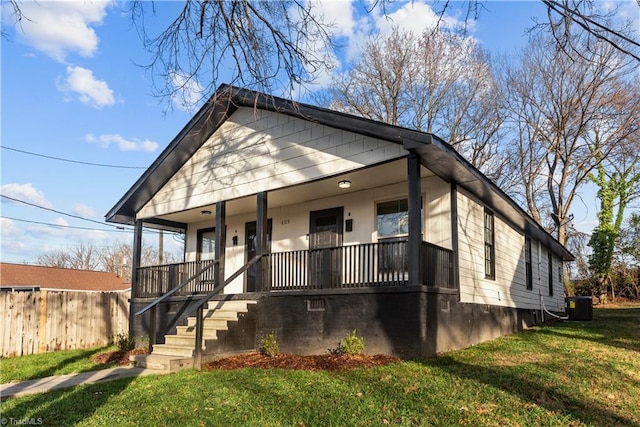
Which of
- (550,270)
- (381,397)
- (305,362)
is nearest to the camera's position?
(381,397)

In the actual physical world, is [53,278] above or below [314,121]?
below

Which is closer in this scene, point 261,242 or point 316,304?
point 316,304

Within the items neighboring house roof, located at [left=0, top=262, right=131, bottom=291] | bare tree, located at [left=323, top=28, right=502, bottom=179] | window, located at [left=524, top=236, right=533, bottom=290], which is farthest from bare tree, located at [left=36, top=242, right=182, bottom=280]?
window, located at [left=524, top=236, right=533, bottom=290]

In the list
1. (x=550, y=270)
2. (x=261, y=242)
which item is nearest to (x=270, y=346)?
(x=261, y=242)

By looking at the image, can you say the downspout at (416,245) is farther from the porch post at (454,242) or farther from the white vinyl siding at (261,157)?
the porch post at (454,242)

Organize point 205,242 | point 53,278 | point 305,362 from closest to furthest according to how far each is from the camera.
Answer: point 305,362 < point 205,242 < point 53,278

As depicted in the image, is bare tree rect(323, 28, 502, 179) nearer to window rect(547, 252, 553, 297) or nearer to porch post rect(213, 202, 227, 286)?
window rect(547, 252, 553, 297)

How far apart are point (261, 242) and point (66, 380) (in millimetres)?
4465

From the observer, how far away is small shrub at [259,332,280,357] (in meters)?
9.40

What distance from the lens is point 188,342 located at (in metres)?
9.00

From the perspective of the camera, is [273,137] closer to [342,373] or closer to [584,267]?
[342,373]

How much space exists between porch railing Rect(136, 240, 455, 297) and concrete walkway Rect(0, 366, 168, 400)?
3.14 m

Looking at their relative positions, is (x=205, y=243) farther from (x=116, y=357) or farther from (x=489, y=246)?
(x=489, y=246)

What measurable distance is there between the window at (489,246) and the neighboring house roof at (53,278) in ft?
88.6
